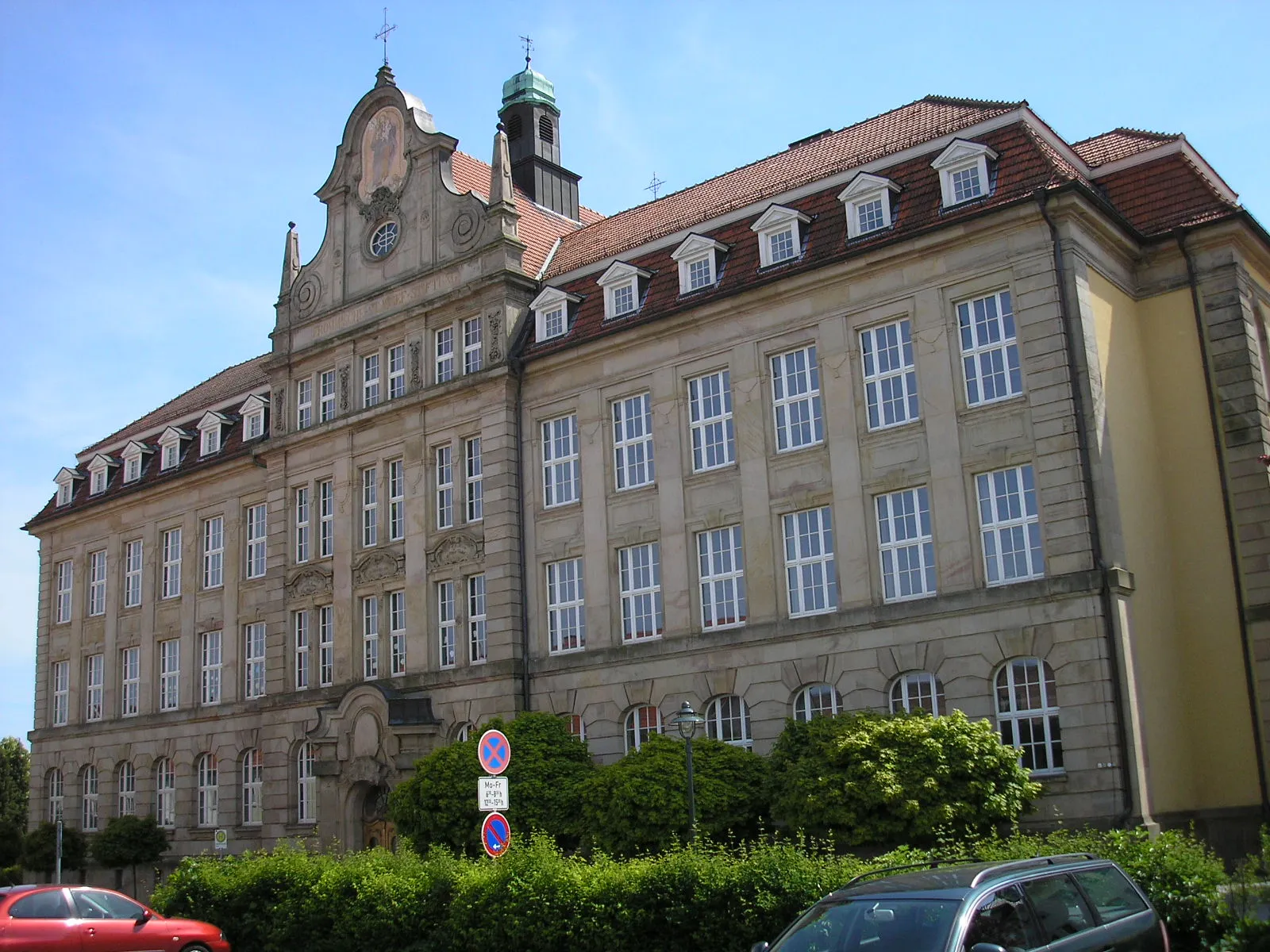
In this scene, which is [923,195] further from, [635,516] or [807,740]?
[807,740]

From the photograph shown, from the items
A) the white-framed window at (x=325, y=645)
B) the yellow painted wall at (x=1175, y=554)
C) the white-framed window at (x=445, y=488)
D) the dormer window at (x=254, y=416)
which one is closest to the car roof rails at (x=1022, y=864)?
the yellow painted wall at (x=1175, y=554)

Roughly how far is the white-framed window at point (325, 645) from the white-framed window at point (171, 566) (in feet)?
31.0

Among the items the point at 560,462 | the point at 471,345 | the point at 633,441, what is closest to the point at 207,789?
the point at 471,345

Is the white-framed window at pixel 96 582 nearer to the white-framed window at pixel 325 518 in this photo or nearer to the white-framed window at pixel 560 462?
the white-framed window at pixel 325 518

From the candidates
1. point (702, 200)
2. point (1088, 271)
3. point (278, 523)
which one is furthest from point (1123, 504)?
point (278, 523)

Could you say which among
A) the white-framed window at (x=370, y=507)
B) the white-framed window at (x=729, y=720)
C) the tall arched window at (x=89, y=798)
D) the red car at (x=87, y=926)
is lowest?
the red car at (x=87, y=926)

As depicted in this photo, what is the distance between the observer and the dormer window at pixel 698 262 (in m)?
31.8

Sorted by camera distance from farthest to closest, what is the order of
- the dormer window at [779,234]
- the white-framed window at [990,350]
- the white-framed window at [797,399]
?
1. the dormer window at [779,234]
2. the white-framed window at [797,399]
3. the white-framed window at [990,350]

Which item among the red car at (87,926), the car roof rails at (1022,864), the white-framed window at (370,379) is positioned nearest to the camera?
the car roof rails at (1022,864)

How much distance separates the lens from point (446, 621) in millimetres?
34812

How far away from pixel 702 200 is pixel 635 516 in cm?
998

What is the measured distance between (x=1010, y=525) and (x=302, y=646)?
2139 cm

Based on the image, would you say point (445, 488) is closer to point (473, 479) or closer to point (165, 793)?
point (473, 479)

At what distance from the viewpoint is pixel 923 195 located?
28672mm
